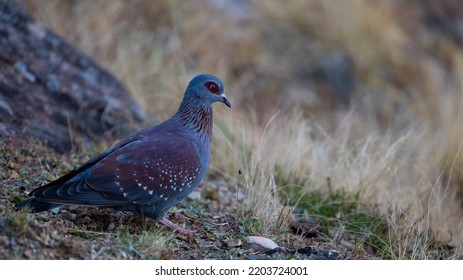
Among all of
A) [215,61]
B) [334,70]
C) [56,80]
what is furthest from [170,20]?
[56,80]

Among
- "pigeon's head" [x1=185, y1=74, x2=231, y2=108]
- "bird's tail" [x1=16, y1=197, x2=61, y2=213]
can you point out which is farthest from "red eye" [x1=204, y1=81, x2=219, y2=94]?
"bird's tail" [x1=16, y1=197, x2=61, y2=213]

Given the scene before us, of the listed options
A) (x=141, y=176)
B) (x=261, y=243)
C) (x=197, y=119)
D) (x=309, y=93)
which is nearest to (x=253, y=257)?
(x=261, y=243)

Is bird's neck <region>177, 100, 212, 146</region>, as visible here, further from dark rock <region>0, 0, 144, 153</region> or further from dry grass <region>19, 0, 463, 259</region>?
dark rock <region>0, 0, 144, 153</region>

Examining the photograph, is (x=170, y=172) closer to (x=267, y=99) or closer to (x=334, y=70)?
(x=267, y=99)

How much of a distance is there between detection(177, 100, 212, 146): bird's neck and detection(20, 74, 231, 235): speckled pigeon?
3 cm

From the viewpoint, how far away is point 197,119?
5.19 meters

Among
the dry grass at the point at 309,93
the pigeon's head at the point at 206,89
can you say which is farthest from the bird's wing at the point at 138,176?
the dry grass at the point at 309,93

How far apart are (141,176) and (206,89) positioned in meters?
0.99

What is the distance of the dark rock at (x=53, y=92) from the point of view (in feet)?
20.1

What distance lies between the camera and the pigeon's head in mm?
5281

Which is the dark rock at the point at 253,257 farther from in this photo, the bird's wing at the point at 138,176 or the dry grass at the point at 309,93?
the bird's wing at the point at 138,176

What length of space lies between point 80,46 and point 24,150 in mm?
3103

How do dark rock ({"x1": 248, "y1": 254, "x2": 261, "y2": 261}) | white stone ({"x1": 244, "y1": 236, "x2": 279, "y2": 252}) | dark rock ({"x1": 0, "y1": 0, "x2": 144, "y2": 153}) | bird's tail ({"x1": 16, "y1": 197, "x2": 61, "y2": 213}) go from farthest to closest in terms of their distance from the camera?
dark rock ({"x1": 0, "y1": 0, "x2": 144, "y2": 153})
white stone ({"x1": 244, "y1": 236, "x2": 279, "y2": 252})
dark rock ({"x1": 248, "y1": 254, "x2": 261, "y2": 261})
bird's tail ({"x1": 16, "y1": 197, "x2": 61, "y2": 213})

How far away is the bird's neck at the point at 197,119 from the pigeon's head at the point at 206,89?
6 centimetres
